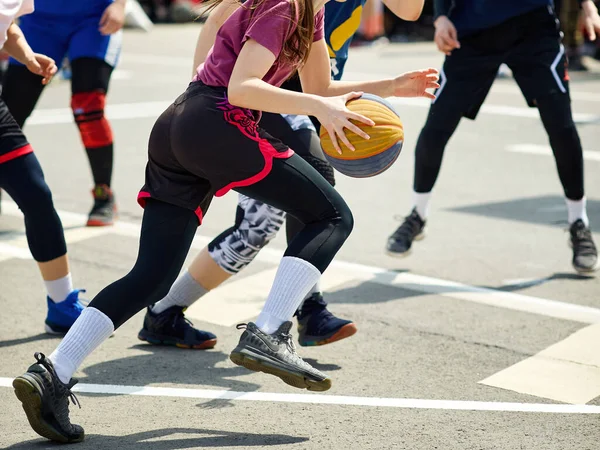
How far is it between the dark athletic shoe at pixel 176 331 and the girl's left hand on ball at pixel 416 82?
149 centimetres

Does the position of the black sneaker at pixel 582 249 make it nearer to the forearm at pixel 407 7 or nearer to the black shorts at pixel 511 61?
the black shorts at pixel 511 61

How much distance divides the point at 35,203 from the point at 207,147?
1.26 meters

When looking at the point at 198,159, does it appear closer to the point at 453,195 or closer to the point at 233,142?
the point at 233,142

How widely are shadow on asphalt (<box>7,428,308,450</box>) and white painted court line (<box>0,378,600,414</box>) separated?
37 centimetres

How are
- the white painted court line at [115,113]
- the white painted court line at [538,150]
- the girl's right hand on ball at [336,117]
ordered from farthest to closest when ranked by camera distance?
the white painted court line at [115,113] < the white painted court line at [538,150] < the girl's right hand on ball at [336,117]

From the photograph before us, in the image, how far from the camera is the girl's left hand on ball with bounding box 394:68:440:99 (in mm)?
3807

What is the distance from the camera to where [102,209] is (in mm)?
6988

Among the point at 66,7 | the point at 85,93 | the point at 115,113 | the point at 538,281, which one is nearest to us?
the point at 538,281

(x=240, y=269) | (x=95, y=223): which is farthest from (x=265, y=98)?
(x=95, y=223)

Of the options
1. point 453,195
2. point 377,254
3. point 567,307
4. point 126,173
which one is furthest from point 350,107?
point 126,173

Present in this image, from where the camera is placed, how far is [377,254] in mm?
6379

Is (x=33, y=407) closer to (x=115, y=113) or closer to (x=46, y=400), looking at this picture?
(x=46, y=400)

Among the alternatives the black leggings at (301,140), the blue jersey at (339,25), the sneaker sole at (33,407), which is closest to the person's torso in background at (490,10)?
the blue jersey at (339,25)

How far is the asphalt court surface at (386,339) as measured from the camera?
3.74m
